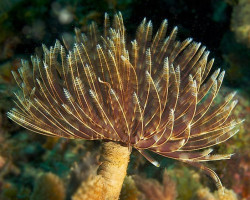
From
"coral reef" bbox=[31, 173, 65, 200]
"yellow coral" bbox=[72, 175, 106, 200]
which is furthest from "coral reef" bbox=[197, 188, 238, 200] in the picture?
"coral reef" bbox=[31, 173, 65, 200]

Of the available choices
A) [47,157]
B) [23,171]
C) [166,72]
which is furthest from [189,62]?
[23,171]

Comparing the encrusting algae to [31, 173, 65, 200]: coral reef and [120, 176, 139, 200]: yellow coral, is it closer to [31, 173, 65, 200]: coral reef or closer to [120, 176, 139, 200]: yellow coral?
[120, 176, 139, 200]: yellow coral

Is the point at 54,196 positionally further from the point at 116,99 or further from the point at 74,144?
the point at 74,144

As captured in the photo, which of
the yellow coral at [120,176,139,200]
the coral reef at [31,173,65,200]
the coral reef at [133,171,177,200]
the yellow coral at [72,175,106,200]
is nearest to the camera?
the yellow coral at [72,175,106,200]

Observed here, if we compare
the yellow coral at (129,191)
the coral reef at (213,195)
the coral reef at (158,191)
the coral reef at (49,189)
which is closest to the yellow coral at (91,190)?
the coral reef at (49,189)

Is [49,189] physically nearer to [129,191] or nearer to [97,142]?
[129,191]

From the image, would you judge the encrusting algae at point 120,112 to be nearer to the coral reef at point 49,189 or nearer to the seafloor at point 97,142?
the seafloor at point 97,142

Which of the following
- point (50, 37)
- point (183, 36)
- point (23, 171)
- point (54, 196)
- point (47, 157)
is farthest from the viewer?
point (50, 37)

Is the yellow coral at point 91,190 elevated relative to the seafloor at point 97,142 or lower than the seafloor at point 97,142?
lower

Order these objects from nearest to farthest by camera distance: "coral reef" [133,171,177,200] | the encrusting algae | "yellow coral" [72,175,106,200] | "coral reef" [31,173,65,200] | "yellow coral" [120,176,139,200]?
1. "yellow coral" [72,175,106,200]
2. "coral reef" [31,173,65,200]
3. the encrusting algae
4. "coral reef" [133,171,177,200]
5. "yellow coral" [120,176,139,200]
